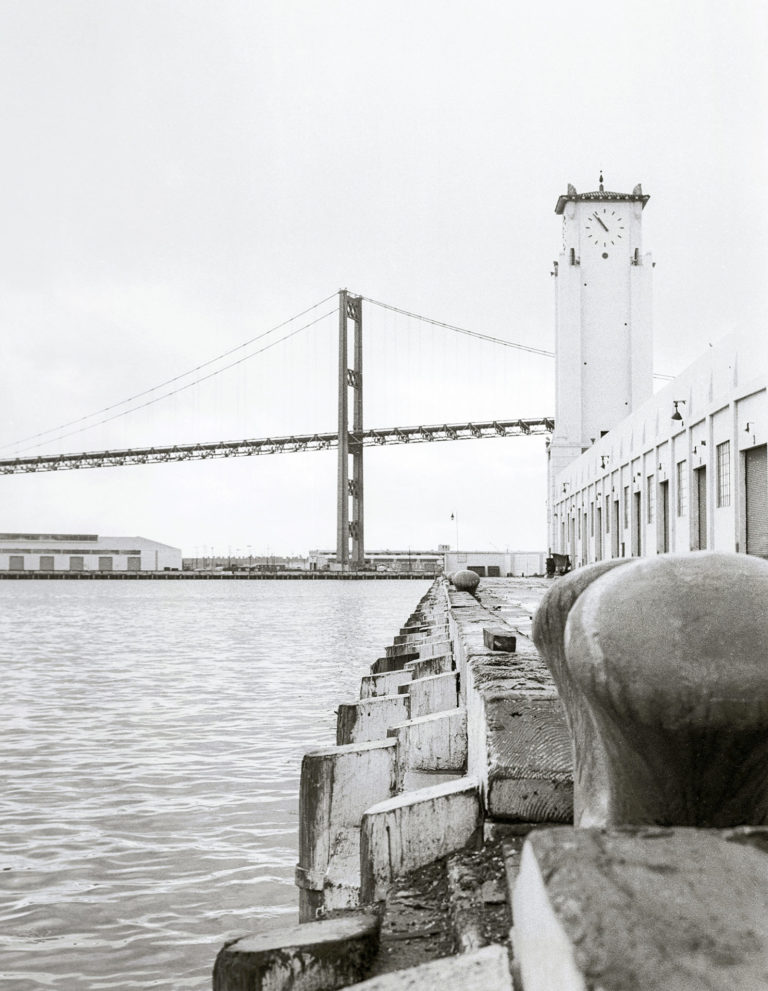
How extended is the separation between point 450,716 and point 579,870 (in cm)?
280

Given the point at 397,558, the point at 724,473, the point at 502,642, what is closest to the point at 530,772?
the point at 502,642

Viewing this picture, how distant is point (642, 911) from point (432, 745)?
9.19 feet

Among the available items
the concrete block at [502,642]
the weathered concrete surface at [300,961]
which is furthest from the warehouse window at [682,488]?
the weathered concrete surface at [300,961]

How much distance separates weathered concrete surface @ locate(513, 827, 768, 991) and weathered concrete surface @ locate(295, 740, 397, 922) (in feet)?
8.35

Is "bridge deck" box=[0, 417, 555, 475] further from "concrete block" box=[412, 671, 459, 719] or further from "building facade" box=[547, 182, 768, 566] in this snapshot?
"concrete block" box=[412, 671, 459, 719]

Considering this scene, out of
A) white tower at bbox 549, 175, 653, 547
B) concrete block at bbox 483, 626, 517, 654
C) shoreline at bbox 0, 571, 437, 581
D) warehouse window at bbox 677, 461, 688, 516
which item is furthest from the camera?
shoreline at bbox 0, 571, 437, 581

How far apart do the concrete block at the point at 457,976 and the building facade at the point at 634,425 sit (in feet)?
35.4

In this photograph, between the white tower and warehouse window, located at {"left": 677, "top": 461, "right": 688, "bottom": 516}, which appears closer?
warehouse window, located at {"left": 677, "top": 461, "right": 688, "bottom": 516}

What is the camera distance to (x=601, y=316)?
39.8 m

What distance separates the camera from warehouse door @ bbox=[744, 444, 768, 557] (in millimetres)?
14562

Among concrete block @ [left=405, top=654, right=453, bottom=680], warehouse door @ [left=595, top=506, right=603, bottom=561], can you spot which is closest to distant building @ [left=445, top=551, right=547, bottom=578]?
warehouse door @ [left=595, top=506, right=603, bottom=561]

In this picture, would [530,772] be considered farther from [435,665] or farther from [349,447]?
[349,447]

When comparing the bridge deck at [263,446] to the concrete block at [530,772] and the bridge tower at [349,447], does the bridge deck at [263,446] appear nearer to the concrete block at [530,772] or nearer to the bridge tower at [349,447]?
the bridge tower at [349,447]

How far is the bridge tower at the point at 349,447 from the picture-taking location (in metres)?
54.6
